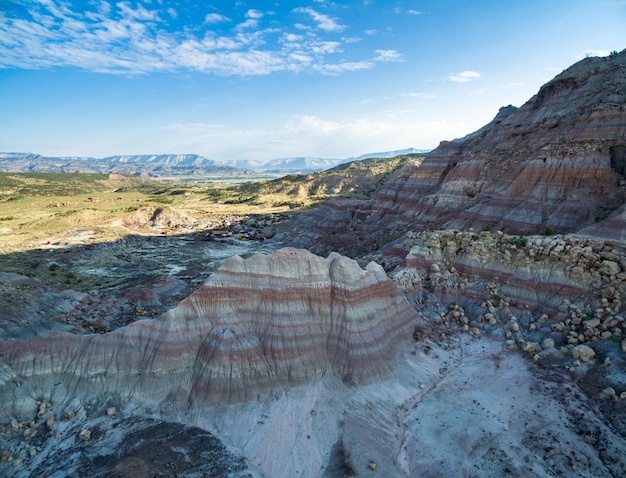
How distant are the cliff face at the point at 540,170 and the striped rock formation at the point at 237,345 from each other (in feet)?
53.5

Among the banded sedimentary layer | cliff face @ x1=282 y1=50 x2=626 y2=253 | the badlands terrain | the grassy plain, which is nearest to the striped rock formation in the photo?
the badlands terrain

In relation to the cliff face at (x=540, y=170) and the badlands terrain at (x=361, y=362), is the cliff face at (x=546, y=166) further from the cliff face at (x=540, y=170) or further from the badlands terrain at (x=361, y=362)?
the badlands terrain at (x=361, y=362)

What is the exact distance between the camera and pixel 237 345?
15773mm

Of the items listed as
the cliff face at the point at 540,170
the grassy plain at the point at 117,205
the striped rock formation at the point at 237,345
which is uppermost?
the cliff face at the point at 540,170

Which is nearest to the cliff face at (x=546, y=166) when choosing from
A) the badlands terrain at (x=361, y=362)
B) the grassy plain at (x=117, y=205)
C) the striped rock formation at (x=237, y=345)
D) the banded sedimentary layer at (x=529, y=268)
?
the badlands terrain at (x=361, y=362)

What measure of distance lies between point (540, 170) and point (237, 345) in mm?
29189

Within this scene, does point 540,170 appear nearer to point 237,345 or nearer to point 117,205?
point 237,345

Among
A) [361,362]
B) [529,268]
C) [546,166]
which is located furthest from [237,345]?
[546,166]

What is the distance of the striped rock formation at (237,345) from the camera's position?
49.5ft

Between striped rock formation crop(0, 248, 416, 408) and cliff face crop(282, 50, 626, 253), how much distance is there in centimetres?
1630

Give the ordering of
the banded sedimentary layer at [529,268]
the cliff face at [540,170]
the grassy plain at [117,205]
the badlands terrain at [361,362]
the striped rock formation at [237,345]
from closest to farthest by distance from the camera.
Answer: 1. the badlands terrain at [361,362]
2. the striped rock formation at [237,345]
3. the banded sedimentary layer at [529,268]
4. the cliff face at [540,170]
5. the grassy plain at [117,205]

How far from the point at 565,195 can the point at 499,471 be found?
80.1 ft

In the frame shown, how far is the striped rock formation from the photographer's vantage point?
15.1 metres

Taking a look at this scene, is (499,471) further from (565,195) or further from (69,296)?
(69,296)
